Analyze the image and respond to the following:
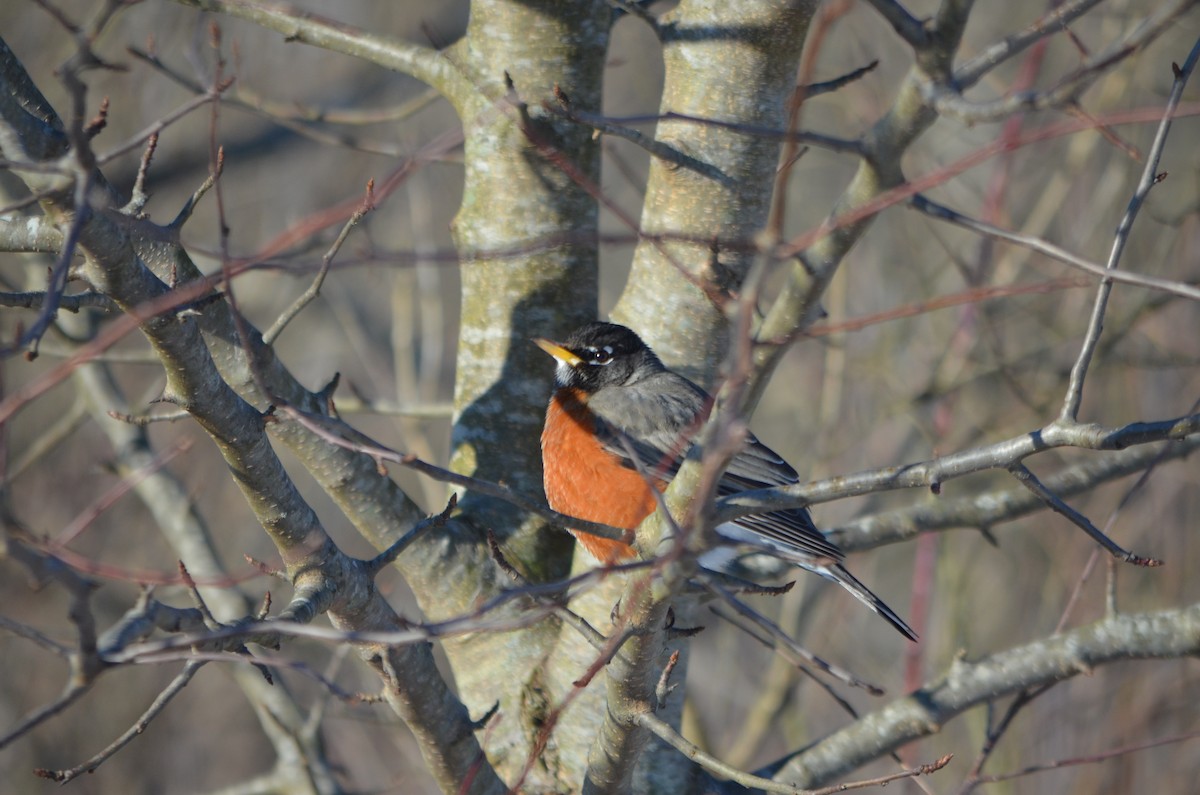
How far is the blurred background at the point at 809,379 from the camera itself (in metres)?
6.47

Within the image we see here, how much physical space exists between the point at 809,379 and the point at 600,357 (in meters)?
6.06

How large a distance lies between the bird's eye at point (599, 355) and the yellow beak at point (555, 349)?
76mm

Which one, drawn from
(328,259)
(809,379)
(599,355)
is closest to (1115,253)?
(328,259)

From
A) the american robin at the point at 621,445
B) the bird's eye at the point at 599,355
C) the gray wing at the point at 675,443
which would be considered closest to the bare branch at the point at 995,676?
the american robin at the point at 621,445

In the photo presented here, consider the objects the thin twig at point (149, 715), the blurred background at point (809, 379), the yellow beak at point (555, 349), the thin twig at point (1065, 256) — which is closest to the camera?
the thin twig at point (1065, 256)

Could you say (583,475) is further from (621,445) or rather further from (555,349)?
(555,349)

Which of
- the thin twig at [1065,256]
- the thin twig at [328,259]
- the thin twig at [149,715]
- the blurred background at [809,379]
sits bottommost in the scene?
the thin twig at [149,715]

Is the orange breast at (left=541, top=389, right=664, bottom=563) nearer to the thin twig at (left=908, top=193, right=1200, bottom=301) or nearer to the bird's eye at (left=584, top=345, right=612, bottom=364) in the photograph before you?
the bird's eye at (left=584, top=345, right=612, bottom=364)

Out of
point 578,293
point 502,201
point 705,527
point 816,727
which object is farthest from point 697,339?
point 816,727

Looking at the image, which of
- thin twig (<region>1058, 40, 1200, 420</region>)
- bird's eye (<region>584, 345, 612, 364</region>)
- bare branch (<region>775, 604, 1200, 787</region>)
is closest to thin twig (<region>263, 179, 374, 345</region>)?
bird's eye (<region>584, 345, 612, 364</region>)

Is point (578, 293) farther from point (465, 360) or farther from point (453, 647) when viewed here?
point (453, 647)

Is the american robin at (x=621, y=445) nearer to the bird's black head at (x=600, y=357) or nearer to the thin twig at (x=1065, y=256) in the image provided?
the bird's black head at (x=600, y=357)

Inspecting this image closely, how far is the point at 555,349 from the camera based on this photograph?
4.12 m

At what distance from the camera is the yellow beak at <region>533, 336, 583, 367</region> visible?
4113mm
